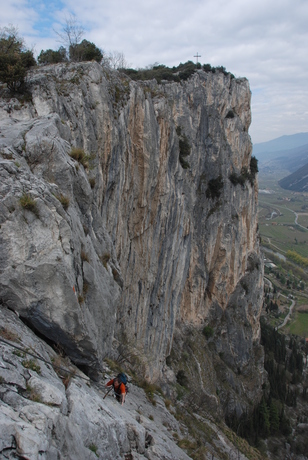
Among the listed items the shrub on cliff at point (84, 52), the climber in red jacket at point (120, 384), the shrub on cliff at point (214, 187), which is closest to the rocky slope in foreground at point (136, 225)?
the shrub on cliff at point (214, 187)

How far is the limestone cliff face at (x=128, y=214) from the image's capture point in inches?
253

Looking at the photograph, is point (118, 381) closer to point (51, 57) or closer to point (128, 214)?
point (128, 214)

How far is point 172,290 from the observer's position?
27.5 meters

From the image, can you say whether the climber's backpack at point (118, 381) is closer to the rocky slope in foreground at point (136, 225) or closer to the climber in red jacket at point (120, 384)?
the climber in red jacket at point (120, 384)

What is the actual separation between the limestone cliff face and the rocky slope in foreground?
0.05m

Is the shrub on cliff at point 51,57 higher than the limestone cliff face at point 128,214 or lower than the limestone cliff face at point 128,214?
higher

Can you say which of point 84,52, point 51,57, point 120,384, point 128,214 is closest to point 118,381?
point 120,384

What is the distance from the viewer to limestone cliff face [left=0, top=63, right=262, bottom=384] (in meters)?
6.43

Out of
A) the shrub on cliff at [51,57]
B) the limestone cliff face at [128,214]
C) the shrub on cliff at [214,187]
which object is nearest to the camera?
the limestone cliff face at [128,214]

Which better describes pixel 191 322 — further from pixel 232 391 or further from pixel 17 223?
pixel 17 223

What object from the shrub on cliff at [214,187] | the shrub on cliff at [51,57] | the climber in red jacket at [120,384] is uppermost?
the shrub on cliff at [51,57]

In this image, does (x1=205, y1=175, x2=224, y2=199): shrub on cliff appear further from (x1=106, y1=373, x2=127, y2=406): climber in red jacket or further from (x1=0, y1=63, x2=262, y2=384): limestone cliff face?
(x1=106, y1=373, x2=127, y2=406): climber in red jacket

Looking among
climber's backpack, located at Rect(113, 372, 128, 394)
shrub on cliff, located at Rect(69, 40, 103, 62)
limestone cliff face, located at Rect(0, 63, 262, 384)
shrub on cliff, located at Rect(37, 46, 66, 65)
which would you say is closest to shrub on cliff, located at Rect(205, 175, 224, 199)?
limestone cliff face, located at Rect(0, 63, 262, 384)

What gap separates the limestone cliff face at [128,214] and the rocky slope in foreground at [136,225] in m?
0.05
